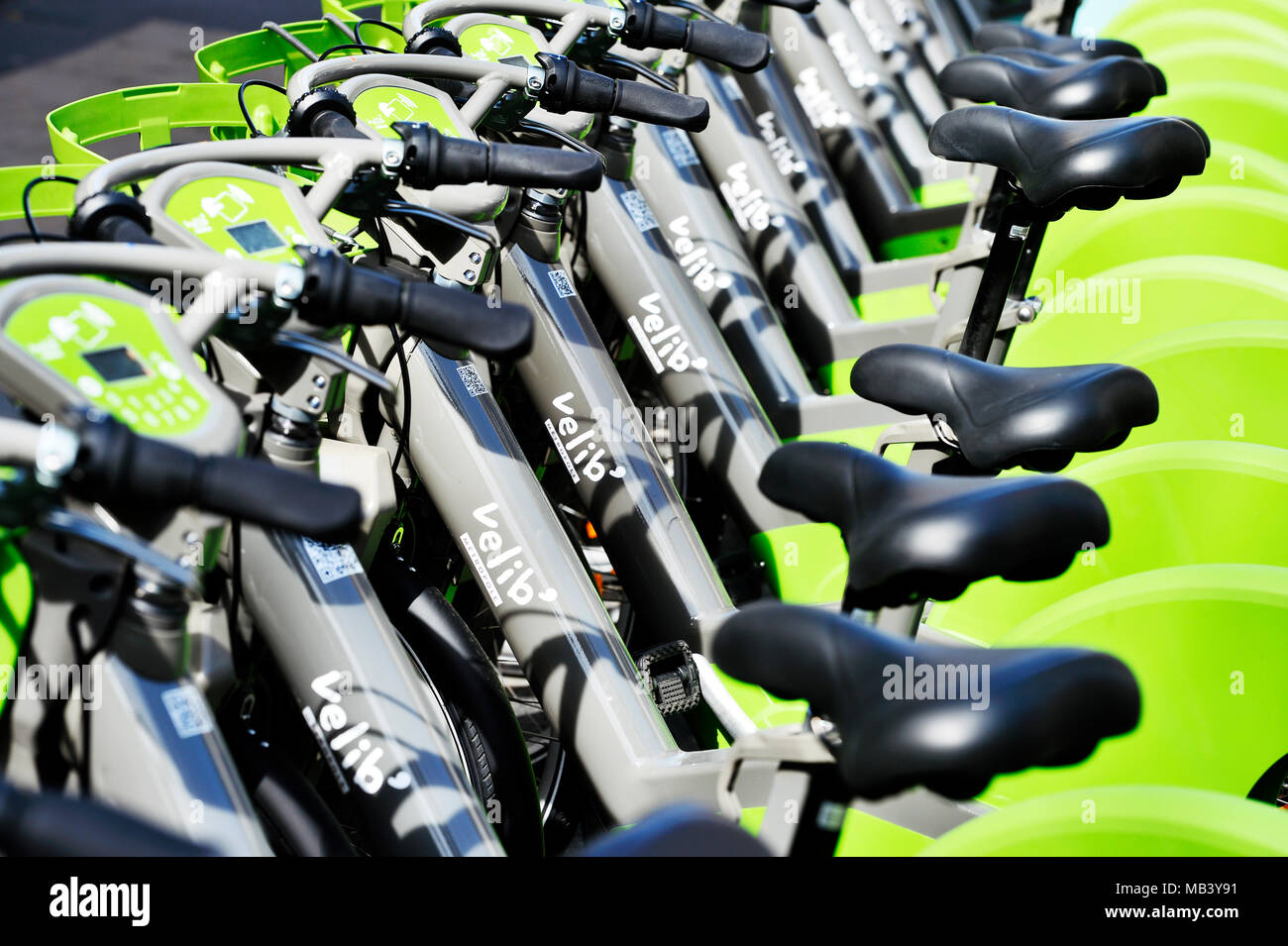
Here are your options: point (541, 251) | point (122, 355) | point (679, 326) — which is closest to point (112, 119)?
point (541, 251)

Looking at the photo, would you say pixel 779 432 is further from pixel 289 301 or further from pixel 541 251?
pixel 289 301

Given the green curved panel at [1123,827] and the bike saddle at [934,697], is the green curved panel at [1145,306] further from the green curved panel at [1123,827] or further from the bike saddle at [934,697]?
the bike saddle at [934,697]

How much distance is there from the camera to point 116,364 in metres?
1.23

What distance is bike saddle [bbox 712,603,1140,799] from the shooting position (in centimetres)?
112

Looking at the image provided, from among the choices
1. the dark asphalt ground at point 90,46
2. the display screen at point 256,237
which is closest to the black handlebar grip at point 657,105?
the display screen at point 256,237

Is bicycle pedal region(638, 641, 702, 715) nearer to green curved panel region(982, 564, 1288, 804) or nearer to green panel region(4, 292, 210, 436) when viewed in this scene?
green curved panel region(982, 564, 1288, 804)

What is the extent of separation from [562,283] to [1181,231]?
1323mm

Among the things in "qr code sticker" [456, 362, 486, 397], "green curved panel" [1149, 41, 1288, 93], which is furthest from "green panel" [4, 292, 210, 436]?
"green curved panel" [1149, 41, 1288, 93]

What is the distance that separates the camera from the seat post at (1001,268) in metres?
2.24

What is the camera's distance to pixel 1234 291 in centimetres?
239

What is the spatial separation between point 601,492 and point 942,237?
1.92 m

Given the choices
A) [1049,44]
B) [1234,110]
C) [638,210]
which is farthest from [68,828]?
[1234,110]

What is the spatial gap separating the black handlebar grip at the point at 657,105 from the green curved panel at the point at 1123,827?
110 cm
